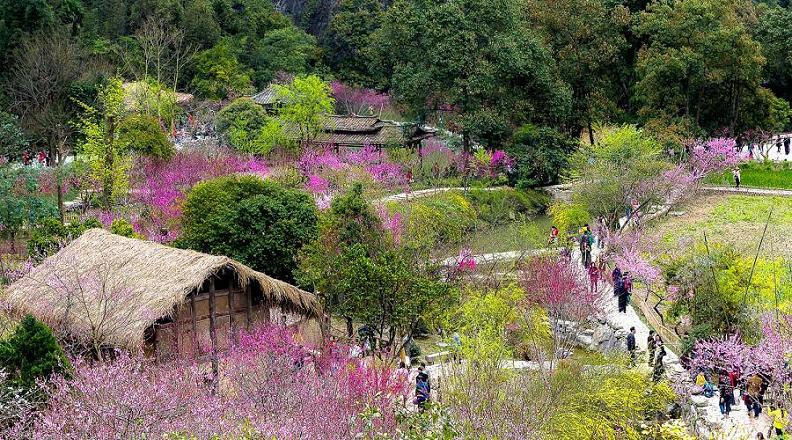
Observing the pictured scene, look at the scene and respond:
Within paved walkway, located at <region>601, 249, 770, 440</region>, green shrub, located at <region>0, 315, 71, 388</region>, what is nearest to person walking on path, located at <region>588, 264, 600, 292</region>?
paved walkway, located at <region>601, 249, 770, 440</region>

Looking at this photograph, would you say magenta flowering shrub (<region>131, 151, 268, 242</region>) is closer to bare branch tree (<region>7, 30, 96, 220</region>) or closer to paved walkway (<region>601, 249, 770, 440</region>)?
bare branch tree (<region>7, 30, 96, 220</region>)

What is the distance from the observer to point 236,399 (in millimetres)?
13672

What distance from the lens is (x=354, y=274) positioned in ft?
63.4

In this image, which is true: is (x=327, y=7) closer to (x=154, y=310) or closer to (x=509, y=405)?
(x=154, y=310)

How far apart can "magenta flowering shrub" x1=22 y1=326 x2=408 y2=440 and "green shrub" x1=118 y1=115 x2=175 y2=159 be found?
19.8 meters

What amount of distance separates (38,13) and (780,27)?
37.9 meters

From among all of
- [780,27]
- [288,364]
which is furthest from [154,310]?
[780,27]

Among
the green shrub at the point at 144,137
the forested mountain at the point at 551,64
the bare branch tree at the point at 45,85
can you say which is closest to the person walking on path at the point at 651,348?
the forested mountain at the point at 551,64

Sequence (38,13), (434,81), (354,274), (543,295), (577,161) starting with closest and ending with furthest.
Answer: (354,274) < (543,295) < (577,161) < (434,81) < (38,13)

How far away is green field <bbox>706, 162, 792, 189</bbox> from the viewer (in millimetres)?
38031

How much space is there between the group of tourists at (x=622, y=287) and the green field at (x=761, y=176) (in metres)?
16.0

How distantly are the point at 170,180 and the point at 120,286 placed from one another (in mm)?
15032

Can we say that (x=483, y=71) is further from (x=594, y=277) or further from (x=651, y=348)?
(x=651, y=348)

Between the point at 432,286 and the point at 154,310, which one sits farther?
the point at 432,286
